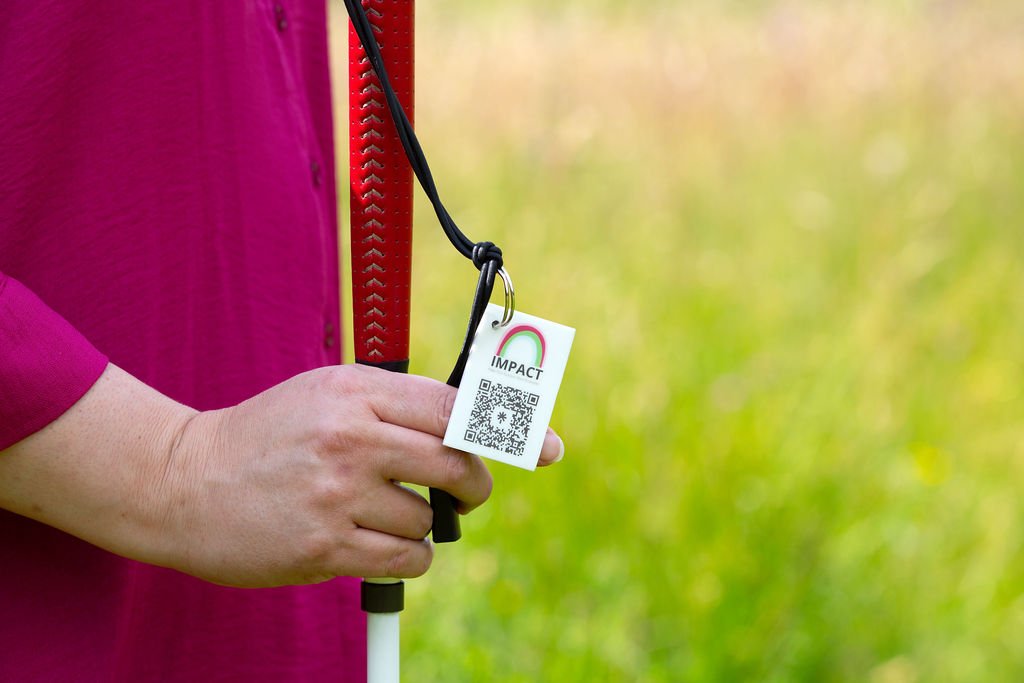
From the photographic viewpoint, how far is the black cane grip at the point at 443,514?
76 centimetres

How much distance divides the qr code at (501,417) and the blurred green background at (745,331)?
1359mm

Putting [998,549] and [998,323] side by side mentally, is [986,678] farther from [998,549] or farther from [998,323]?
[998,323]

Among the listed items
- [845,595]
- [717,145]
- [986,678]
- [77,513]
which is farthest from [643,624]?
[717,145]

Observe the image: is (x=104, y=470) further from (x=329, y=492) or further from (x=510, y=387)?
(x=510, y=387)

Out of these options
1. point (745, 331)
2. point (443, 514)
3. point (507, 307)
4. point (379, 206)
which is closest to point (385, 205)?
point (379, 206)

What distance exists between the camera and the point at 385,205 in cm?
76

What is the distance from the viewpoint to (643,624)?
2107 millimetres

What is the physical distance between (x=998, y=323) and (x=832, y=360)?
578mm

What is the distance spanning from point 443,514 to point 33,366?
0.30m

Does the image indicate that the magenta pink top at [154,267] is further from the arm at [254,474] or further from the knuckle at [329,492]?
the knuckle at [329,492]

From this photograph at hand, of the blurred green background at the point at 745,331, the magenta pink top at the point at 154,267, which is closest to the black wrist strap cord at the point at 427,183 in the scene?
the magenta pink top at the point at 154,267

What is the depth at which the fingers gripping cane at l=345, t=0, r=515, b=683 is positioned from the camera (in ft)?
2.44

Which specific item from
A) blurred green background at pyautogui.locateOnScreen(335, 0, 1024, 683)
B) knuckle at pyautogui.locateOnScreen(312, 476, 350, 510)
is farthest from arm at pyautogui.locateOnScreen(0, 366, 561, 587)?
blurred green background at pyautogui.locateOnScreen(335, 0, 1024, 683)

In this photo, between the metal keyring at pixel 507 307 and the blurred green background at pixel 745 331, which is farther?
the blurred green background at pixel 745 331
